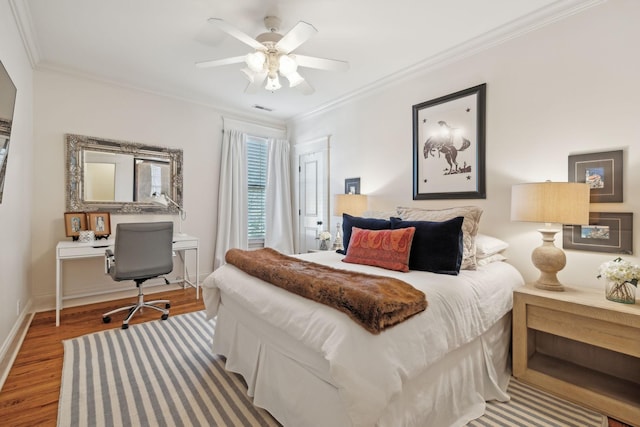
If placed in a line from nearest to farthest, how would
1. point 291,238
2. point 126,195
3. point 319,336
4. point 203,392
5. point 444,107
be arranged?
point 319,336 < point 203,392 < point 444,107 < point 126,195 < point 291,238

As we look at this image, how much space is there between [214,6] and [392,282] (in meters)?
2.37

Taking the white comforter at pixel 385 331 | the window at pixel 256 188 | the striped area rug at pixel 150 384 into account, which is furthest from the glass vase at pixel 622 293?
the window at pixel 256 188

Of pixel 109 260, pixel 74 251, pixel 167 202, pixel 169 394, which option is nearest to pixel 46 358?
pixel 109 260

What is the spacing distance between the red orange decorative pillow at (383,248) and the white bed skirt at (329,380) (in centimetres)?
67

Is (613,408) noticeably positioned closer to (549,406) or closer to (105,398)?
→ (549,406)

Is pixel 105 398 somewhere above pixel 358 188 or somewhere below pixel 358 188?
below

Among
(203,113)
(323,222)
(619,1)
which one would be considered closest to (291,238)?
(323,222)

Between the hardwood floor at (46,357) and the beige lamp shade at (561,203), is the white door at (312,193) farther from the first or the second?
the beige lamp shade at (561,203)

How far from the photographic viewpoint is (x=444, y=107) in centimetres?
297

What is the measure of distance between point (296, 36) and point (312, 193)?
9.30 ft

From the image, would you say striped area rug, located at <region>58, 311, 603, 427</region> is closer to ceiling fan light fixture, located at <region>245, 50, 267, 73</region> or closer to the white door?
ceiling fan light fixture, located at <region>245, 50, 267, 73</region>

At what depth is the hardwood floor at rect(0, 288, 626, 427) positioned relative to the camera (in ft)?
5.42

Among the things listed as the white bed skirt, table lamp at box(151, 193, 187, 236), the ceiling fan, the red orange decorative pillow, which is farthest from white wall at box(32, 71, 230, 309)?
the red orange decorative pillow

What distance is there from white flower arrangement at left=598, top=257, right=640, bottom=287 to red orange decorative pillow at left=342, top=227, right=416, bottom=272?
1.12 m
